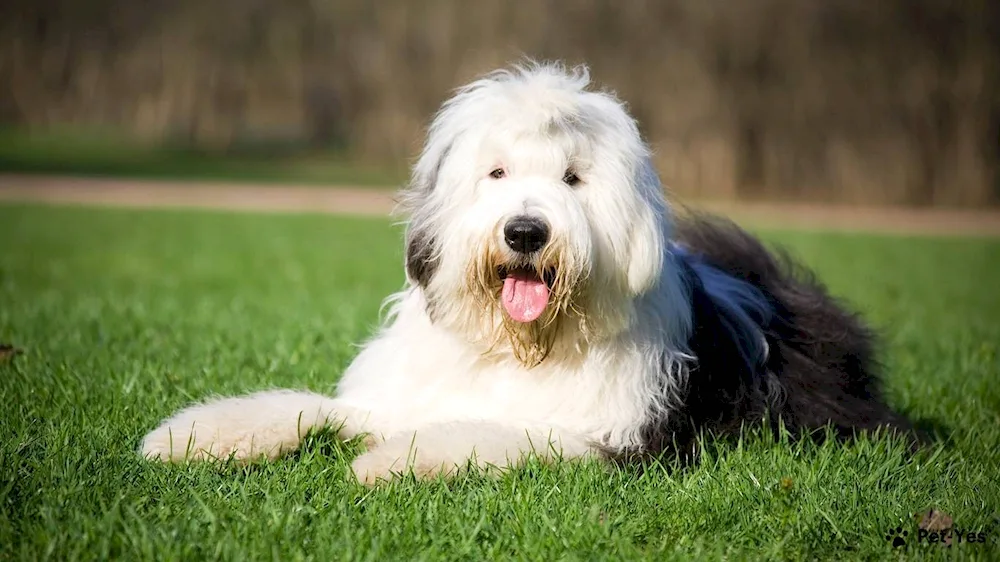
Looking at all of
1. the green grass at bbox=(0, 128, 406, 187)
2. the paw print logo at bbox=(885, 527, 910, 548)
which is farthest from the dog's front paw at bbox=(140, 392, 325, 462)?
the green grass at bbox=(0, 128, 406, 187)

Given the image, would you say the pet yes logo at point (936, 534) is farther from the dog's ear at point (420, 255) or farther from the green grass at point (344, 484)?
the dog's ear at point (420, 255)

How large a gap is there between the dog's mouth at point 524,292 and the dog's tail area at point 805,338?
1.34m

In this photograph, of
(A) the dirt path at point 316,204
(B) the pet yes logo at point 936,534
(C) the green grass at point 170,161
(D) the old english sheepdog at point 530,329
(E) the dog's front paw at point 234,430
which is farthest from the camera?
(C) the green grass at point 170,161

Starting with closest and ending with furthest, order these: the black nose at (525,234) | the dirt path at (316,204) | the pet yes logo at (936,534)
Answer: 1. the pet yes logo at (936,534)
2. the black nose at (525,234)
3. the dirt path at (316,204)

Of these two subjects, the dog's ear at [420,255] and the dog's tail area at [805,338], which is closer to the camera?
the dog's ear at [420,255]

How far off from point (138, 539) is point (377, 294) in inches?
267

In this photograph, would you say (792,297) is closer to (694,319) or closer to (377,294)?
(694,319)

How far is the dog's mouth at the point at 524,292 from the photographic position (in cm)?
392

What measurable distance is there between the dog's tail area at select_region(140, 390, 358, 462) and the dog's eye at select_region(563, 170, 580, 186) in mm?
1321

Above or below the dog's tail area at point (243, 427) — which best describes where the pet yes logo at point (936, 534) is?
above

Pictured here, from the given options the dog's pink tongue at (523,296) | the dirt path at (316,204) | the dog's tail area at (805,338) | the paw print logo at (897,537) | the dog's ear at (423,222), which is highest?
the dog's ear at (423,222)

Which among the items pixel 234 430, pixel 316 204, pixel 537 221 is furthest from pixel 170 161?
pixel 537 221

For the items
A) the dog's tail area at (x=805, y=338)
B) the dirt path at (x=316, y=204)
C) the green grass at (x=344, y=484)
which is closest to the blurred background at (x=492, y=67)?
the dirt path at (x=316, y=204)

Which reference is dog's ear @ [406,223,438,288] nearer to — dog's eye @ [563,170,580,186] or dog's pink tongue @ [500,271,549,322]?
dog's pink tongue @ [500,271,549,322]
